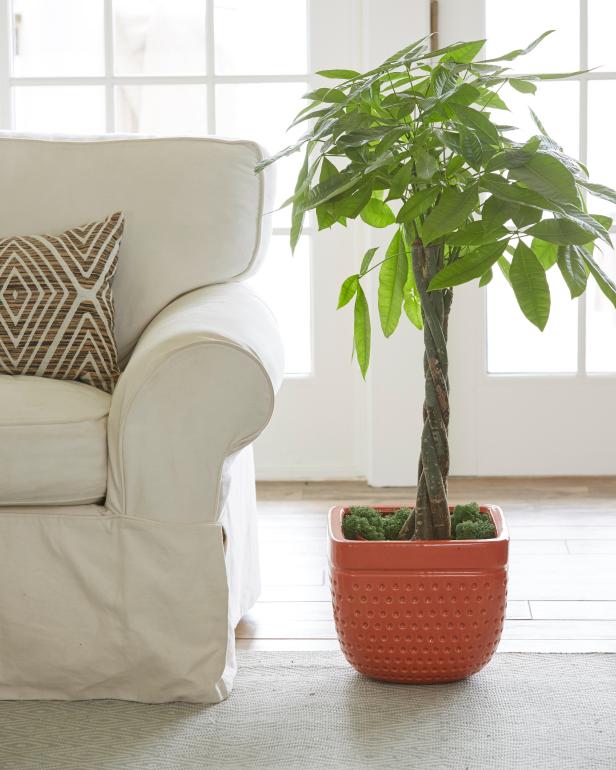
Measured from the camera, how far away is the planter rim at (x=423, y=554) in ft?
4.69

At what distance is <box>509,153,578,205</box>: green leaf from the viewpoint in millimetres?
1151

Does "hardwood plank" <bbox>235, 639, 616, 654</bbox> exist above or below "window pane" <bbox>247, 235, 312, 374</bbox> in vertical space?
below

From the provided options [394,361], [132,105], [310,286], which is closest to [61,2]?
[132,105]

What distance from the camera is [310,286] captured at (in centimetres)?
285

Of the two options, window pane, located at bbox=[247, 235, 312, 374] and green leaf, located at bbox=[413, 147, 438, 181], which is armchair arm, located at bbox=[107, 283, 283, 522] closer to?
green leaf, located at bbox=[413, 147, 438, 181]

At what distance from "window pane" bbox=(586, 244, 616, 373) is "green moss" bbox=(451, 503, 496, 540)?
1.32 metres

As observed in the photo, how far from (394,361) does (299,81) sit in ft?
2.70

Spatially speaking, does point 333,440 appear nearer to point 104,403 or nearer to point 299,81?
point 299,81

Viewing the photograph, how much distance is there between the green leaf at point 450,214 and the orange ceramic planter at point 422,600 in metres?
0.47

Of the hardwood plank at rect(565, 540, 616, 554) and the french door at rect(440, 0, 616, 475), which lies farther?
the french door at rect(440, 0, 616, 475)

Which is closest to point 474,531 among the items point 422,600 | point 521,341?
point 422,600

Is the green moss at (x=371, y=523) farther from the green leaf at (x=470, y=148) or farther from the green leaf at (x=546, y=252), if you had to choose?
the green leaf at (x=470, y=148)

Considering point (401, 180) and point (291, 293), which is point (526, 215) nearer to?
point (401, 180)

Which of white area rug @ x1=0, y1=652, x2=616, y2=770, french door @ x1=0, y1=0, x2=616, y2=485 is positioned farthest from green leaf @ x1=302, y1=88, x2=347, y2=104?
french door @ x1=0, y1=0, x2=616, y2=485
